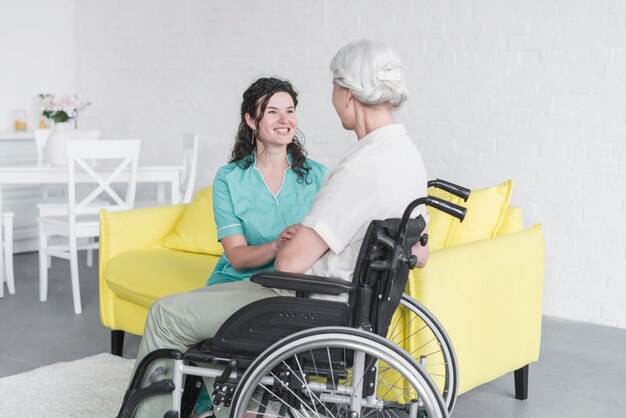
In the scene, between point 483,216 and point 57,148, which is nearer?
point 483,216

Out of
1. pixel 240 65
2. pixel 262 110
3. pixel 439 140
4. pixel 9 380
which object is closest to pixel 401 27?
pixel 439 140

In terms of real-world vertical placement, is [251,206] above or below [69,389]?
above

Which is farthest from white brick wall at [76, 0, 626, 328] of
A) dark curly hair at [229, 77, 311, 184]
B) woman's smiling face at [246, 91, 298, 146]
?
woman's smiling face at [246, 91, 298, 146]

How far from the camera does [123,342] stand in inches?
143

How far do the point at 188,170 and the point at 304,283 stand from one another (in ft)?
11.8

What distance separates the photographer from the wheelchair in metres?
1.95

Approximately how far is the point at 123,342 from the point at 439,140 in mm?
1912

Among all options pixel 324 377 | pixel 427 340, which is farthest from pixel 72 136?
pixel 324 377

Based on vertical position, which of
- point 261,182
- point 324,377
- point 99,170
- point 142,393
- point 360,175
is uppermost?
point 360,175

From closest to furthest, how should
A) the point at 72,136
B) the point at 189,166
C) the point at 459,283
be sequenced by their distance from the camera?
the point at 459,283, the point at 72,136, the point at 189,166

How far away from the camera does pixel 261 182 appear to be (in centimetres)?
279

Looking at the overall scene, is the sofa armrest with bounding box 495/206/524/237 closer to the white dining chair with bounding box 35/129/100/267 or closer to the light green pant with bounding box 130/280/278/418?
the light green pant with bounding box 130/280/278/418

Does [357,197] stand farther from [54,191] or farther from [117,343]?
[54,191]

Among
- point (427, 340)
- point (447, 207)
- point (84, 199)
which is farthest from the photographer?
point (84, 199)
